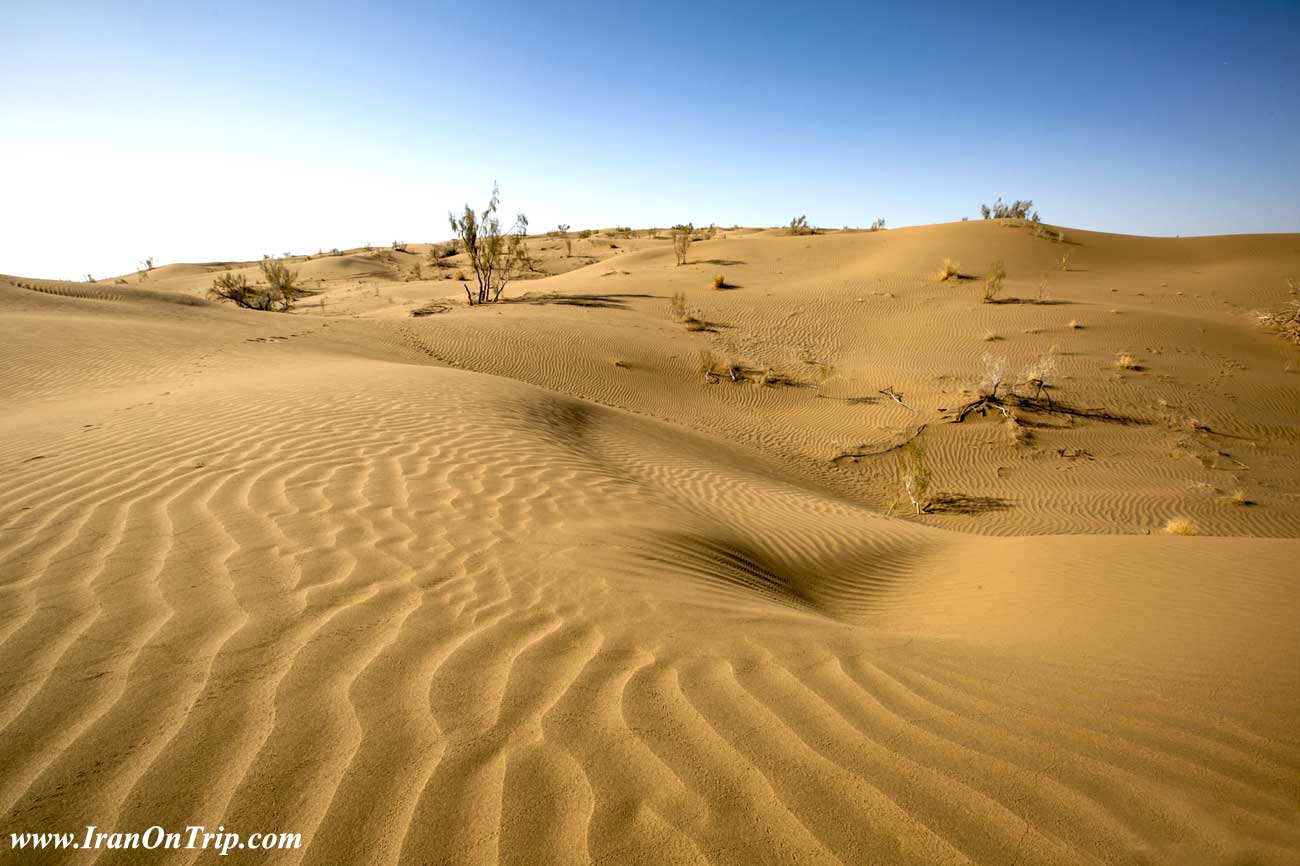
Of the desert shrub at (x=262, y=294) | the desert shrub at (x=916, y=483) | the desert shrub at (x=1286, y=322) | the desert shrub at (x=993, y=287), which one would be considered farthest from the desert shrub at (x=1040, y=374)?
the desert shrub at (x=262, y=294)

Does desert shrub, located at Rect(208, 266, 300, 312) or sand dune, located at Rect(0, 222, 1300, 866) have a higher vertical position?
desert shrub, located at Rect(208, 266, 300, 312)

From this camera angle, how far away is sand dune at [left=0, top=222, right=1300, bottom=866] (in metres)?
1.40

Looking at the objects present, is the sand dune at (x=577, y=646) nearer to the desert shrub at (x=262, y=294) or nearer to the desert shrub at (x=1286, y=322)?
the desert shrub at (x=1286, y=322)

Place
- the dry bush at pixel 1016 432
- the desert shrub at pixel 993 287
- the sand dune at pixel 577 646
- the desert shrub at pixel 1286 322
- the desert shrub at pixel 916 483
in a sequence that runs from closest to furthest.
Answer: the sand dune at pixel 577 646
the desert shrub at pixel 916 483
the dry bush at pixel 1016 432
the desert shrub at pixel 1286 322
the desert shrub at pixel 993 287

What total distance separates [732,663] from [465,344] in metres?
12.1

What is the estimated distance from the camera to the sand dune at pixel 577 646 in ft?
4.58

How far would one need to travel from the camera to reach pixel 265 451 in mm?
4383

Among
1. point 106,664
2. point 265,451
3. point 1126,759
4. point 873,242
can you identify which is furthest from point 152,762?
point 873,242

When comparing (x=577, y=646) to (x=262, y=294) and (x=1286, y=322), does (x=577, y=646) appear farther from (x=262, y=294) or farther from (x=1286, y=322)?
(x=262, y=294)

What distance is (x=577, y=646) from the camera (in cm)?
220

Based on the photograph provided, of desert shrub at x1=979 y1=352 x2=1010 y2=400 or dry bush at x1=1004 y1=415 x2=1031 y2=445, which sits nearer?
dry bush at x1=1004 y1=415 x2=1031 y2=445

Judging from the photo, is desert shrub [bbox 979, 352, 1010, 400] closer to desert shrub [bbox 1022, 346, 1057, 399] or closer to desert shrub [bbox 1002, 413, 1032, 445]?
desert shrub [bbox 1022, 346, 1057, 399]

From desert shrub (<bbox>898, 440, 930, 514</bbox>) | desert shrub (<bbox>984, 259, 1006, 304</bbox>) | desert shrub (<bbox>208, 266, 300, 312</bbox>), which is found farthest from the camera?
desert shrub (<bbox>208, 266, 300, 312</bbox>)

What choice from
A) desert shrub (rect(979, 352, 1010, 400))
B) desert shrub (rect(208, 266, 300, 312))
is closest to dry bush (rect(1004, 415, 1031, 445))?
desert shrub (rect(979, 352, 1010, 400))
